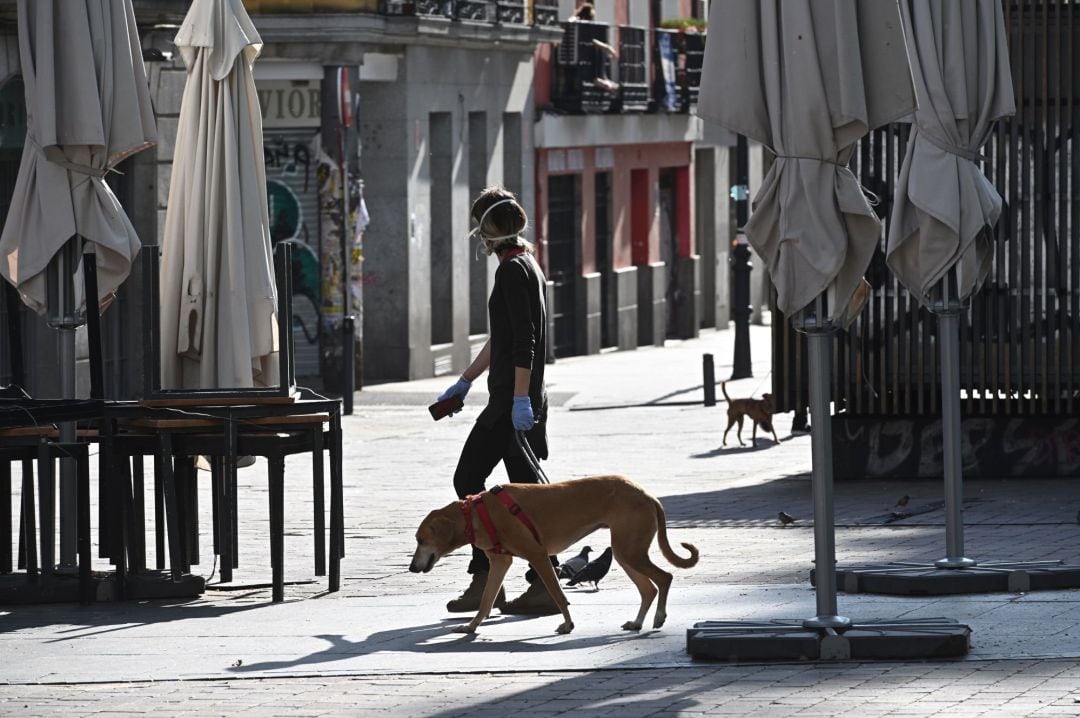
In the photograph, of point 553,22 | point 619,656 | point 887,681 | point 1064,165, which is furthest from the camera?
point 553,22

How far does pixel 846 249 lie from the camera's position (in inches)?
339

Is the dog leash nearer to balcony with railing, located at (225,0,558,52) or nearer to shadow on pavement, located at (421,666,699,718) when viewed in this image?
shadow on pavement, located at (421,666,699,718)

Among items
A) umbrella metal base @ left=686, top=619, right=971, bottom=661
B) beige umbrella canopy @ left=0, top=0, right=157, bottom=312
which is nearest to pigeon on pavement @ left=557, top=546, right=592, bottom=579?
umbrella metal base @ left=686, top=619, right=971, bottom=661

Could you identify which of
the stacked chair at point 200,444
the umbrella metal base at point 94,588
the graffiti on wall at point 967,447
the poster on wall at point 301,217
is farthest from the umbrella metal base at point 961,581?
the poster on wall at point 301,217

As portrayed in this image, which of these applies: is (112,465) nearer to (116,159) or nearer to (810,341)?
(116,159)

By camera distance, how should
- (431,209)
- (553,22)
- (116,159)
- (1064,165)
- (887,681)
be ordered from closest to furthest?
(887,681)
(116,159)
(1064,165)
(431,209)
(553,22)

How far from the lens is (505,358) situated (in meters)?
10.5

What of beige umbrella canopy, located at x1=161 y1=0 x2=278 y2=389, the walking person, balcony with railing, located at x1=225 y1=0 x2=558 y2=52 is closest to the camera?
the walking person

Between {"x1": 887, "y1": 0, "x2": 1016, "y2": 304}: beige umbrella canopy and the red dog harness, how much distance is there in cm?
249

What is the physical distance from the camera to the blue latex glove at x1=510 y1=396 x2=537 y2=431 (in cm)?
1019

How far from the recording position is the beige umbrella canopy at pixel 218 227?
1178cm

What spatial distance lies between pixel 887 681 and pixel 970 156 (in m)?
3.53

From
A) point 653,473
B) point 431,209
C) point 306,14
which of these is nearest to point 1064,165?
point 653,473

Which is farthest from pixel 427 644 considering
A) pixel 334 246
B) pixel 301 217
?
pixel 301 217
